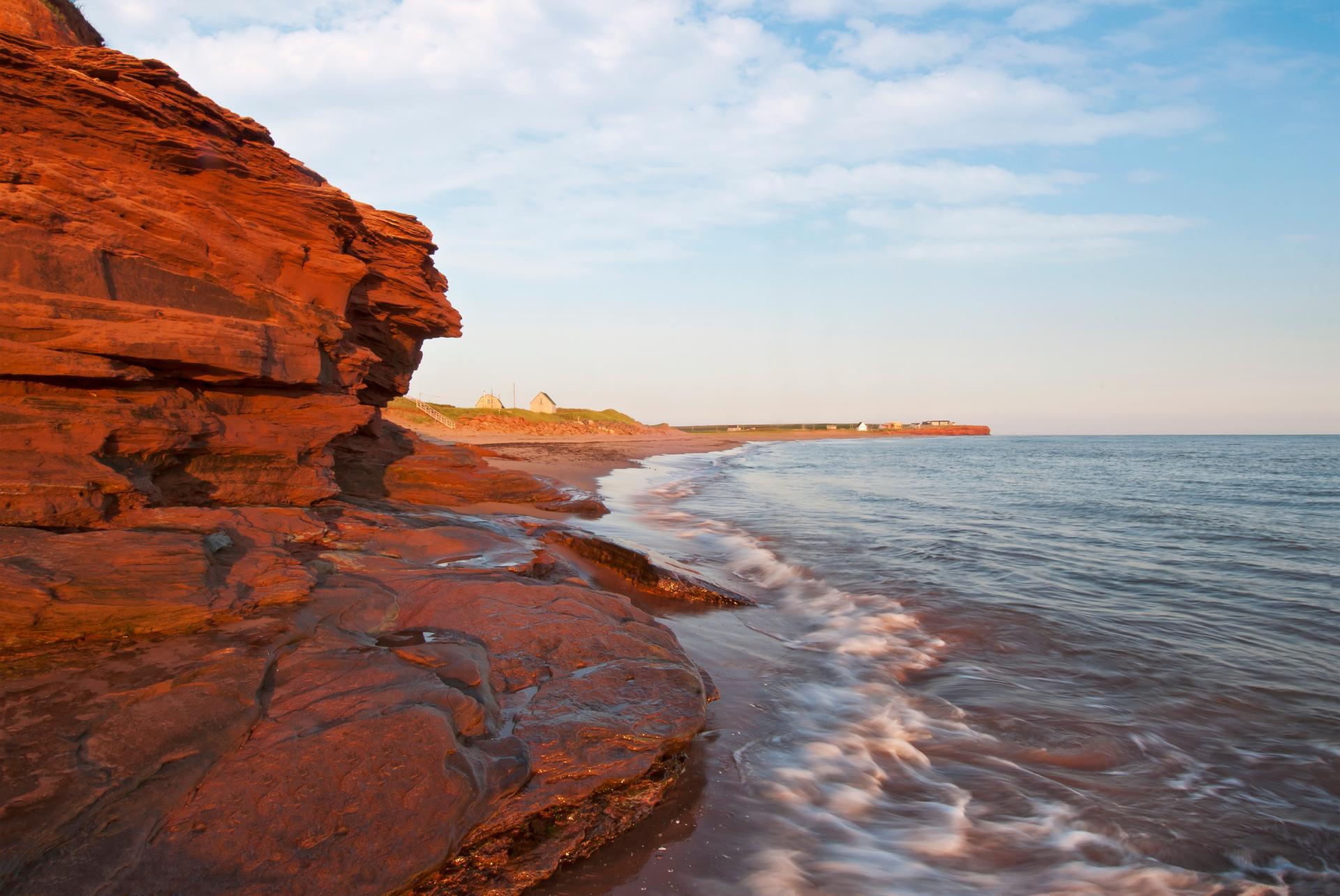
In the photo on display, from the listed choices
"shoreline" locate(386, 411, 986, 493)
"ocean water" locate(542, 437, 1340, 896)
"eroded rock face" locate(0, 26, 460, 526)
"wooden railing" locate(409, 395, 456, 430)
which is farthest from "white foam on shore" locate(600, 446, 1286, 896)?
"wooden railing" locate(409, 395, 456, 430)

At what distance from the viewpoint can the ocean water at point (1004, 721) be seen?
4.30 meters

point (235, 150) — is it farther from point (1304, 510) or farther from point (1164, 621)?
point (1304, 510)

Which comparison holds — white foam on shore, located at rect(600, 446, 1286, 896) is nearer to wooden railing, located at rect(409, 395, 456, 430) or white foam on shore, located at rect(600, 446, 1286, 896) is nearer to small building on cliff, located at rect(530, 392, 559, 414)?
wooden railing, located at rect(409, 395, 456, 430)

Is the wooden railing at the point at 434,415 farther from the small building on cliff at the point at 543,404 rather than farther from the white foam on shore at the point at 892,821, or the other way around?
the white foam on shore at the point at 892,821

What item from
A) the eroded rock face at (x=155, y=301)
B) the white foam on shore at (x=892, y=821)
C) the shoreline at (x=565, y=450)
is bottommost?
the white foam on shore at (x=892, y=821)

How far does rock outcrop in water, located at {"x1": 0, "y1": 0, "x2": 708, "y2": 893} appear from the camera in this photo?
3375 millimetres

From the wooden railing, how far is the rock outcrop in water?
1561 inches

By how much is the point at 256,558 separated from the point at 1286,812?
338 inches

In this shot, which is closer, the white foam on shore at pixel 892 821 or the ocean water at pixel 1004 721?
the white foam on shore at pixel 892 821

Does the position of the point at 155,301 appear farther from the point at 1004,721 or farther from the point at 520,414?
the point at 520,414

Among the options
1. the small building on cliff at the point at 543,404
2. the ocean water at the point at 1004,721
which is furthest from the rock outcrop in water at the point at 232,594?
the small building on cliff at the point at 543,404

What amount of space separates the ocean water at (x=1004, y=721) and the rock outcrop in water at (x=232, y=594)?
2.50 feet

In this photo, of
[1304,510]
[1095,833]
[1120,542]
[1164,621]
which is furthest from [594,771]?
[1304,510]

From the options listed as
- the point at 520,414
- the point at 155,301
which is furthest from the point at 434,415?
the point at 155,301
